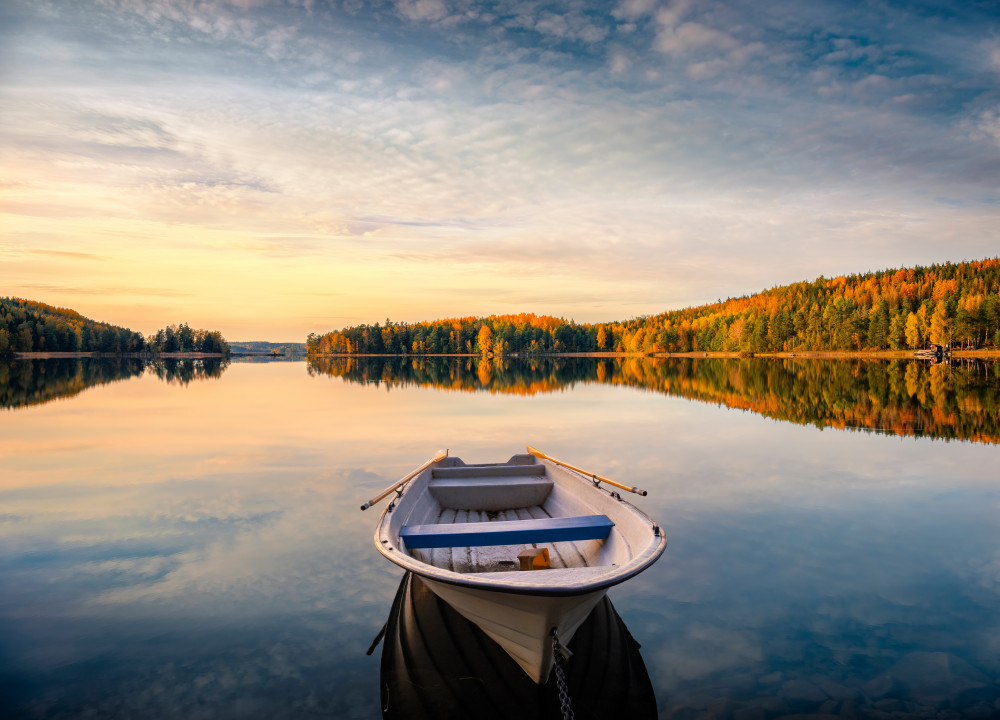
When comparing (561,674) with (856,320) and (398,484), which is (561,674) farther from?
(856,320)

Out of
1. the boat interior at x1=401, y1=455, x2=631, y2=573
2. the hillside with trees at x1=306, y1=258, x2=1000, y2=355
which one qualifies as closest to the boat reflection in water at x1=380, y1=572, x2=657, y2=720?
the boat interior at x1=401, y1=455, x2=631, y2=573

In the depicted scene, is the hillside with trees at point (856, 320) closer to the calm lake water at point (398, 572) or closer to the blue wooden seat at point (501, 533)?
the calm lake water at point (398, 572)

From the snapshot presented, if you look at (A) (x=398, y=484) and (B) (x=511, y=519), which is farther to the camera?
(B) (x=511, y=519)

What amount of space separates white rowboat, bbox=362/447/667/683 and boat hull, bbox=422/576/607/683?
1cm

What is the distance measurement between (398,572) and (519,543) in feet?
8.67

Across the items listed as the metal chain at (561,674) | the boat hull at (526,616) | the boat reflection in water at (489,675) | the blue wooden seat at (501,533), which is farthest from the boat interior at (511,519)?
the metal chain at (561,674)

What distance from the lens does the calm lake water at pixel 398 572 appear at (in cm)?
612

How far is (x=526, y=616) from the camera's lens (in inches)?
Answer: 222

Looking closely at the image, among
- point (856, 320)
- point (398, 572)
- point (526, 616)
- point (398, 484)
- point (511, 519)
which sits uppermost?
point (856, 320)

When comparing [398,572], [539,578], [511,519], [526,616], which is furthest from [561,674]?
[511,519]

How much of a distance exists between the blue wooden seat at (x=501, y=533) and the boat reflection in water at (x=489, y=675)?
0.96 metres

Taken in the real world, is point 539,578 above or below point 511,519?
above

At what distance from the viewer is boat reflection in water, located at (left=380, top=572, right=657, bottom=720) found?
5797 mm

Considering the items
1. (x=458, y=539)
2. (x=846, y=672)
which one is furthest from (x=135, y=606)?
(x=846, y=672)
